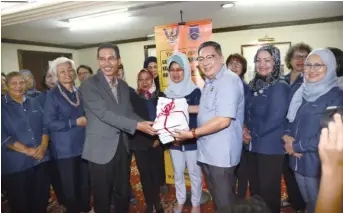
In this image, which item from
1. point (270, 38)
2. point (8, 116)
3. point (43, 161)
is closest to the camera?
point (8, 116)

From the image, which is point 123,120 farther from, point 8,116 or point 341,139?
point 341,139

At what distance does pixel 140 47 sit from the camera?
759 centimetres

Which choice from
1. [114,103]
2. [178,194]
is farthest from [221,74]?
[178,194]

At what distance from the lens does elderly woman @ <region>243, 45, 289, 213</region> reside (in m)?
2.10

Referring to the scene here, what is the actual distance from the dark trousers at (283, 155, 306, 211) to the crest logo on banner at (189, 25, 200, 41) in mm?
1684

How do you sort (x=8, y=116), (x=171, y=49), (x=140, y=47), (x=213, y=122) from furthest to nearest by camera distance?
(x=140, y=47), (x=171, y=49), (x=8, y=116), (x=213, y=122)

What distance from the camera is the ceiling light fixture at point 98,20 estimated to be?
4878mm

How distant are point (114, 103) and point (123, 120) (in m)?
0.17

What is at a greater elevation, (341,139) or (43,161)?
(341,139)

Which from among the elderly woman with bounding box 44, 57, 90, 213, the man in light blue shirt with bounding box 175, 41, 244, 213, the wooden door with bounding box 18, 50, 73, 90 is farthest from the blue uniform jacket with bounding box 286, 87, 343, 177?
the wooden door with bounding box 18, 50, 73, 90

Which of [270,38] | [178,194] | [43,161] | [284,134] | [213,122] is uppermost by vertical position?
[270,38]

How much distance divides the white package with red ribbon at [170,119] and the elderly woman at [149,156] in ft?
0.93

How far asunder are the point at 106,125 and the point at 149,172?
28.5 inches

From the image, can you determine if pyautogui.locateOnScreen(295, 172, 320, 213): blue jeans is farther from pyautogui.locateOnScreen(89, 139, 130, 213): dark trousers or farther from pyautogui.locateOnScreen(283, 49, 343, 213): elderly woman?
pyautogui.locateOnScreen(89, 139, 130, 213): dark trousers
